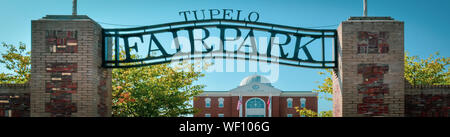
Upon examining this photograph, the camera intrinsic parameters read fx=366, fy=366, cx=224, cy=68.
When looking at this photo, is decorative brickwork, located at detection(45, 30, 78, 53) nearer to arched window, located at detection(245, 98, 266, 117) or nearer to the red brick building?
the red brick building

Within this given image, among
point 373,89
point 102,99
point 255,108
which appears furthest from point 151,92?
point 255,108

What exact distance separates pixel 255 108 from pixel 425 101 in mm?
41394

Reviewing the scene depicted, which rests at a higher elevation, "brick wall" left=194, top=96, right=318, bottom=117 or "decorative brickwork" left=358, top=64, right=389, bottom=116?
"decorative brickwork" left=358, top=64, right=389, bottom=116

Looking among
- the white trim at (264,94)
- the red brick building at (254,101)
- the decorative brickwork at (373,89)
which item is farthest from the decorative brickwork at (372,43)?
the white trim at (264,94)

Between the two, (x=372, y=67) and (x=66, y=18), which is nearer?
(x=372, y=67)

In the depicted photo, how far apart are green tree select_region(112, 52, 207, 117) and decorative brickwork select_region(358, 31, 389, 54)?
388 inches

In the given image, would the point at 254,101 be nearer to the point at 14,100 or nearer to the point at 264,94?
the point at 264,94

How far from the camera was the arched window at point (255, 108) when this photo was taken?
50688 mm

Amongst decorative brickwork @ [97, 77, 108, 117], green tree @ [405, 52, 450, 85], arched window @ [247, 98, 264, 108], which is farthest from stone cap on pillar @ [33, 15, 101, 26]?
arched window @ [247, 98, 264, 108]

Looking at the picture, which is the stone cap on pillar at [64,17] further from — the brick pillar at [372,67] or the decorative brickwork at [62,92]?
the brick pillar at [372,67]

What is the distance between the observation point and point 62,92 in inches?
376

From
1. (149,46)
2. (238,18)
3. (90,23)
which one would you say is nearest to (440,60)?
(238,18)

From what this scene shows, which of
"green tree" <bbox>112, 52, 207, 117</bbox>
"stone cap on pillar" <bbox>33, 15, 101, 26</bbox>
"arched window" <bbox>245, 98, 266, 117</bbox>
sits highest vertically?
"stone cap on pillar" <bbox>33, 15, 101, 26</bbox>

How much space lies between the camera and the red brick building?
169 feet
